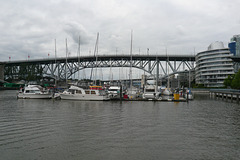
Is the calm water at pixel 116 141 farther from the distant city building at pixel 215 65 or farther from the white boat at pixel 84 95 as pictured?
the distant city building at pixel 215 65

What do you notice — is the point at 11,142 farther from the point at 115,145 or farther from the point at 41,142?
the point at 115,145

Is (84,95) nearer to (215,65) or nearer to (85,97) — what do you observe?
(85,97)

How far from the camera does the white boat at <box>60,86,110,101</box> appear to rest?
41562 millimetres

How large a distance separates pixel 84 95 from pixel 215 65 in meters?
97.0

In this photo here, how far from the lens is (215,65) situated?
115250mm

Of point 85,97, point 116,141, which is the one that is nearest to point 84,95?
point 85,97

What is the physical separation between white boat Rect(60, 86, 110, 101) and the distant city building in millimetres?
93373

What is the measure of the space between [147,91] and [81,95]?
15.7 metres

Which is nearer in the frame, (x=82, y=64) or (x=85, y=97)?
(x=85, y=97)

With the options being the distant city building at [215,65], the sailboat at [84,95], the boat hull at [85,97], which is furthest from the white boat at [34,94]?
the distant city building at [215,65]

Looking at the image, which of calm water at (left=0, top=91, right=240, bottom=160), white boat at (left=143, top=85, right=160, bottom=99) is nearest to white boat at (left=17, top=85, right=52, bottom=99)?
white boat at (left=143, top=85, right=160, bottom=99)

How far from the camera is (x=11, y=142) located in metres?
11.8

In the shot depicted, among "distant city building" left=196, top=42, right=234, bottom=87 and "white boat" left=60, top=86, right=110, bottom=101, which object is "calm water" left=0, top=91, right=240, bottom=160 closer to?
"white boat" left=60, top=86, right=110, bottom=101

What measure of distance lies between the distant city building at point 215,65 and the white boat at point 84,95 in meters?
93.4
